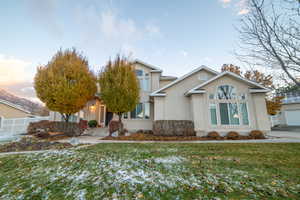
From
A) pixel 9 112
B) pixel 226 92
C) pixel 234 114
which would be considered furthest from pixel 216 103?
pixel 9 112

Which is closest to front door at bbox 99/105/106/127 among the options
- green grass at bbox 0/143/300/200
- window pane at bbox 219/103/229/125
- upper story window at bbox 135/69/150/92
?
upper story window at bbox 135/69/150/92

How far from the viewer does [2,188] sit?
2971mm

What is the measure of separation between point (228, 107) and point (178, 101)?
13.4 feet

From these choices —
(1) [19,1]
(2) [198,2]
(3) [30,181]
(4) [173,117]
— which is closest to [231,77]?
(4) [173,117]

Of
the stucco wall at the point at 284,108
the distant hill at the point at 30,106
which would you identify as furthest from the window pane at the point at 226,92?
the distant hill at the point at 30,106

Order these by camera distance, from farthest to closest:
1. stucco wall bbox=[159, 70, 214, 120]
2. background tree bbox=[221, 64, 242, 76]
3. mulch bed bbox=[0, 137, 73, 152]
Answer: background tree bbox=[221, 64, 242, 76] → stucco wall bbox=[159, 70, 214, 120] → mulch bed bbox=[0, 137, 73, 152]

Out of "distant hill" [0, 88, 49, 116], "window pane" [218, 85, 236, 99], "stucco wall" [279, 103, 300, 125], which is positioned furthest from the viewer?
"distant hill" [0, 88, 49, 116]

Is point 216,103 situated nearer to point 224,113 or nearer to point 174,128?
point 224,113

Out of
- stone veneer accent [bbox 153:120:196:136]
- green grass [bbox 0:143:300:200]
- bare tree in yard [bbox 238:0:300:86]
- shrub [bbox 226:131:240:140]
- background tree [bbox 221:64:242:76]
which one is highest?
background tree [bbox 221:64:242:76]

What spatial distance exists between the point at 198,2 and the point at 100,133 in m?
15.6

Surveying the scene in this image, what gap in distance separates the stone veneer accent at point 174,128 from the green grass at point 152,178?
546 centimetres

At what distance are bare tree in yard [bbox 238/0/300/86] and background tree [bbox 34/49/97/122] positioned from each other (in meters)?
11.4

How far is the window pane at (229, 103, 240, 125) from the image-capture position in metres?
9.75

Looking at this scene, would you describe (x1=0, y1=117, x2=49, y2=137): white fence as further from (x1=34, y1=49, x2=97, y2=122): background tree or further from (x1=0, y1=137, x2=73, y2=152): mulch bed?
(x1=0, y1=137, x2=73, y2=152): mulch bed
